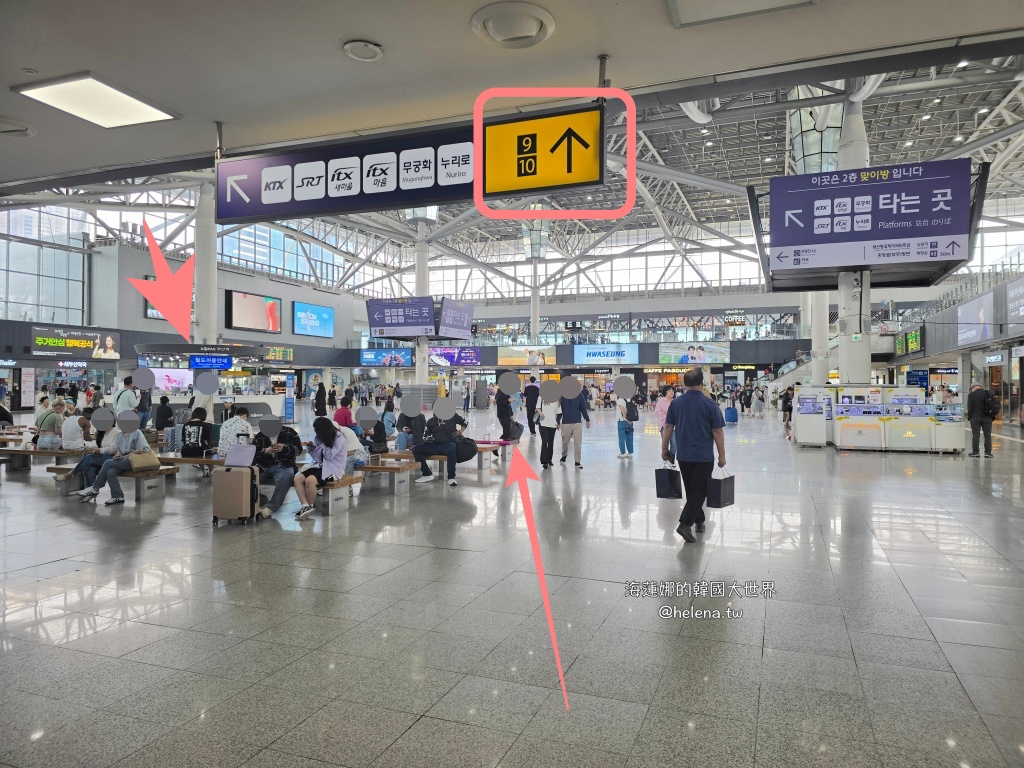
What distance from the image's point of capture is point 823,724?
2967 millimetres

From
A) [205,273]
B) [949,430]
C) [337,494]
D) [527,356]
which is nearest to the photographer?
[337,494]

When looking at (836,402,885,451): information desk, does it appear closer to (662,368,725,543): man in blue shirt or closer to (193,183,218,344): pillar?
(662,368,725,543): man in blue shirt

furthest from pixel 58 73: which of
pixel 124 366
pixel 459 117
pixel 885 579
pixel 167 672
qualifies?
pixel 124 366

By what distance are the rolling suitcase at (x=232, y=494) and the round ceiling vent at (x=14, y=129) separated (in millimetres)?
3671

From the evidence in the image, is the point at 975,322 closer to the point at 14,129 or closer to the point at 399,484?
the point at 399,484

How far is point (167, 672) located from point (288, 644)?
65 centimetres

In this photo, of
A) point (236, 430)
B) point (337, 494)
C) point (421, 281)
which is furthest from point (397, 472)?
point (421, 281)

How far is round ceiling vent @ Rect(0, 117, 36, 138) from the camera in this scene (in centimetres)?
514

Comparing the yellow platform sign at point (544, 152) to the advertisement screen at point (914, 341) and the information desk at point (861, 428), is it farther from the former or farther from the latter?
the advertisement screen at point (914, 341)

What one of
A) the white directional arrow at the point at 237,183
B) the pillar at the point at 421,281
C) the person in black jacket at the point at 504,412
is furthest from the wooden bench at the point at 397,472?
the pillar at the point at 421,281

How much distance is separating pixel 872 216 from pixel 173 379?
2496 cm

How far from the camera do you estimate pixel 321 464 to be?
26.6ft

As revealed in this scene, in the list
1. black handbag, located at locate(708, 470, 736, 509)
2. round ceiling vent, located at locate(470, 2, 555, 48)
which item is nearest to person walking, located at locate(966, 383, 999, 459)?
black handbag, located at locate(708, 470, 736, 509)

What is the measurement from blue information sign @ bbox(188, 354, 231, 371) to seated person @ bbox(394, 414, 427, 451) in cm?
1515
